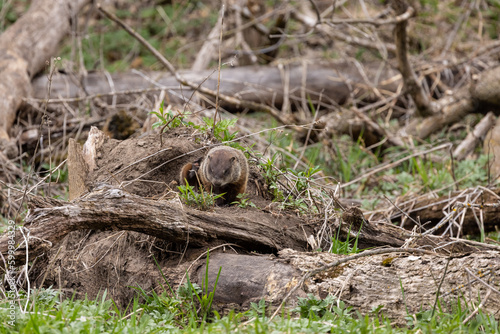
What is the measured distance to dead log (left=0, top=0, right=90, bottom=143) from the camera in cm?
778

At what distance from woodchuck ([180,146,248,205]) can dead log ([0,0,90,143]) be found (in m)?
4.09

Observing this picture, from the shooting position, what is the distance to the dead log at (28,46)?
25.5 ft

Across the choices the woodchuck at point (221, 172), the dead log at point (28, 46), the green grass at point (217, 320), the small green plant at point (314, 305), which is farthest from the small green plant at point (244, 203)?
the dead log at point (28, 46)

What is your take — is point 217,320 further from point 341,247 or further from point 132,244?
point 341,247

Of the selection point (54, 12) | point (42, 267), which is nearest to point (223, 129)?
point (42, 267)

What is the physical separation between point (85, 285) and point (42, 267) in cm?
44

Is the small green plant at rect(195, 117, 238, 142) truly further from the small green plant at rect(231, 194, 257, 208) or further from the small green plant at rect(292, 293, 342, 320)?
the small green plant at rect(292, 293, 342, 320)

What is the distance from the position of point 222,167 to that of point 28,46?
20.1 ft

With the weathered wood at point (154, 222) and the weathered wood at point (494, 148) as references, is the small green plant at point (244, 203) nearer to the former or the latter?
the weathered wood at point (154, 222)

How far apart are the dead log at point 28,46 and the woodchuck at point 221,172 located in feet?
13.4

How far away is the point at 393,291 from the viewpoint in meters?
3.21

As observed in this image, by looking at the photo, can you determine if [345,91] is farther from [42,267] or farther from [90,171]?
[42,267]

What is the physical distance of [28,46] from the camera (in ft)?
28.8

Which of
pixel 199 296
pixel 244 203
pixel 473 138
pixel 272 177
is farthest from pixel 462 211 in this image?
pixel 199 296
